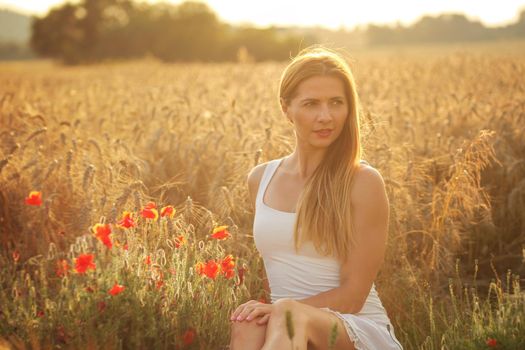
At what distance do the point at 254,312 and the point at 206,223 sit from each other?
1215 mm

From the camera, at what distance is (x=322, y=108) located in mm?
3072

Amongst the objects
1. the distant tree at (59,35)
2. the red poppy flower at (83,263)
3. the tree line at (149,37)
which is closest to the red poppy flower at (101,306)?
the red poppy flower at (83,263)

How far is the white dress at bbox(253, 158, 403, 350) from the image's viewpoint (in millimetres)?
2891

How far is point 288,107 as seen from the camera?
127 inches

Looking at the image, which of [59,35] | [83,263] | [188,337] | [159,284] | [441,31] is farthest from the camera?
[441,31]

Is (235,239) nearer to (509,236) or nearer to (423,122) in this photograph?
(509,236)

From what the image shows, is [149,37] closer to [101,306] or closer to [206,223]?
[206,223]

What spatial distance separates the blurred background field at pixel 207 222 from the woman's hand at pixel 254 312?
0.19 meters

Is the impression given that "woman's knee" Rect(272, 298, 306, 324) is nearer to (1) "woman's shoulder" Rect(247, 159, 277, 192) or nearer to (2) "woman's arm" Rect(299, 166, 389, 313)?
(2) "woman's arm" Rect(299, 166, 389, 313)

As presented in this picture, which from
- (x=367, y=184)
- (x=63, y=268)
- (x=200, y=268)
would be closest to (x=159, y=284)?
(x=200, y=268)

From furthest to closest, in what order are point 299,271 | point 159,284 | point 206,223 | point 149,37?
1. point 149,37
2. point 206,223
3. point 299,271
4. point 159,284

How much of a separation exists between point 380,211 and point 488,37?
53779 mm

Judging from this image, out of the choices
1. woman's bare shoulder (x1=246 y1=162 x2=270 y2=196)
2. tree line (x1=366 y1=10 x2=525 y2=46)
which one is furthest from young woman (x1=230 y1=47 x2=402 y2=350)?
tree line (x1=366 y1=10 x2=525 y2=46)

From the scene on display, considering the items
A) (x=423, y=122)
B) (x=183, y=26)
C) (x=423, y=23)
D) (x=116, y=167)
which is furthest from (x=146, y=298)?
(x=423, y=23)
